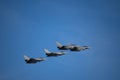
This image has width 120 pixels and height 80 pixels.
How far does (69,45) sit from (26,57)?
27.5ft

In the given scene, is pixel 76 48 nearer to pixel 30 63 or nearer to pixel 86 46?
pixel 86 46

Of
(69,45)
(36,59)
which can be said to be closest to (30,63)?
(36,59)

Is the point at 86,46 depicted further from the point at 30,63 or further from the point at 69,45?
the point at 30,63

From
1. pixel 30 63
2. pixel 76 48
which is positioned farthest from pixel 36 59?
pixel 76 48

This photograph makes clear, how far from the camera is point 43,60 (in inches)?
4210

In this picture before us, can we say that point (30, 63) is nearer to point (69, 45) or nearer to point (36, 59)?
point (36, 59)

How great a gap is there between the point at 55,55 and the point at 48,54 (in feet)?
5.31

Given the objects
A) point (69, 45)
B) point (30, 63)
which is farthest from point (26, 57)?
point (69, 45)

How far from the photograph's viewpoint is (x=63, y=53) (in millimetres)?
108812

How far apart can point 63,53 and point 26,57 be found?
23.6 ft

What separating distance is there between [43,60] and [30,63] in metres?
2.53

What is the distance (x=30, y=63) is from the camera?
349 feet

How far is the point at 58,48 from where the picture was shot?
10762 centimetres

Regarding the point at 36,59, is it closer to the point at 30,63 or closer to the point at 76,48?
the point at 30,63
